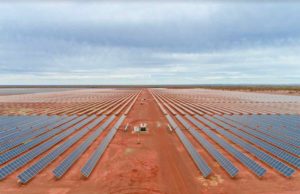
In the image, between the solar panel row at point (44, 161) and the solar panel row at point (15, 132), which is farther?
the solar panel row at point (15, 132)

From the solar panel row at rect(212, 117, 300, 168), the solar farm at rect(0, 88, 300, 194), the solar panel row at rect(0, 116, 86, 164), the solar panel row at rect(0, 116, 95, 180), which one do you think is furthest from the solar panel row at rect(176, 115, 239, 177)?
the solar panel row at rect(0, 116, 86, 164)

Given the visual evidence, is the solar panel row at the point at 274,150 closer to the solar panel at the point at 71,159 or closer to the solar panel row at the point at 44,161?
the solar panel at the point at 71,159

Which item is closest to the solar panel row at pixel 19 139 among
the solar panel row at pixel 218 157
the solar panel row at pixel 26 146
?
the solar panel row at pixel 26 146

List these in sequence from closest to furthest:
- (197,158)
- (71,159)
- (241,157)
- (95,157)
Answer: (71,159) → (197,158) → (241,157) → (95,157)

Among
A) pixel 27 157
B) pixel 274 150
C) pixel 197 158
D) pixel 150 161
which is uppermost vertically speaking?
pixel 274 150

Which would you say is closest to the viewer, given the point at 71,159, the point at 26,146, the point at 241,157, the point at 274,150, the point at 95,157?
the point at 71,159

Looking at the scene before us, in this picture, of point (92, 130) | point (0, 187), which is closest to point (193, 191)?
point (0, 187)

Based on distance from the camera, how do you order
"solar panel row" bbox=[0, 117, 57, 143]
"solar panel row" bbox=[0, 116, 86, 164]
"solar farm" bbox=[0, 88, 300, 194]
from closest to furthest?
"solar farm" bbox=[0, 88, 300, 194]
"solar panel row" bbox=[0, 116, 86, 164]
"solar panel row" bbox=[0, 117, 57, 143]

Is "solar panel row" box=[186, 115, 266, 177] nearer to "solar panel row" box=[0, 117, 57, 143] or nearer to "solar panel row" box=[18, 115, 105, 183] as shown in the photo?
"solar panel row" box=[18, 115, 105, 183]

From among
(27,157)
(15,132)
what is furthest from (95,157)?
(15,132)

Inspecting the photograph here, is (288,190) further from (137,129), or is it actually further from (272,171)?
(137,129)

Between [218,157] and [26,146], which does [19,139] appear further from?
[218,157]

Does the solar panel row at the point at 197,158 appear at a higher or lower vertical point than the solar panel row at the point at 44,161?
higher
